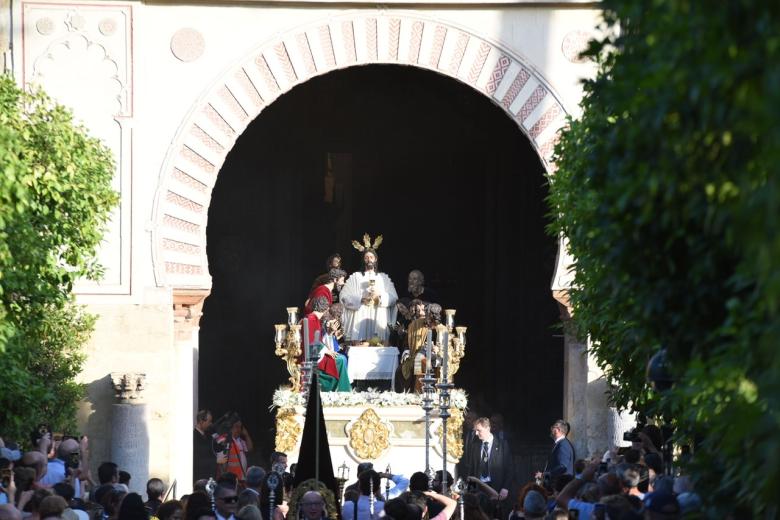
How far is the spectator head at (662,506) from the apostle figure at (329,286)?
1092 centimetres

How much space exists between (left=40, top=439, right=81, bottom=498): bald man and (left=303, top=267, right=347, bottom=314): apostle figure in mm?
6244

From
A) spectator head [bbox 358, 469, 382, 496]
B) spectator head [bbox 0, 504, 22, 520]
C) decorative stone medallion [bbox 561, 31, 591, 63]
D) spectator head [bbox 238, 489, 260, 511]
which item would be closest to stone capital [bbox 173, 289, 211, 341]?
decorative stone medallion [bbox 561, 31, 591, 63]

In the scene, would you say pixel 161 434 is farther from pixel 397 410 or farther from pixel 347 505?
pixel 347 505

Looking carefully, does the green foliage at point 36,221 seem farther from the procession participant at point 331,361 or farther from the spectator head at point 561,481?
the spectator head at point 561,481

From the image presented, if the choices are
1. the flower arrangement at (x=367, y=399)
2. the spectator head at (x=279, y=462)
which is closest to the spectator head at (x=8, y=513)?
the spectator head at (x=279, y=462)

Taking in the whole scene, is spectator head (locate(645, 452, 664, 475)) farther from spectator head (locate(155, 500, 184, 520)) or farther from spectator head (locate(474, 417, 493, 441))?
spectator head (locate(474, 417, 493, 441))

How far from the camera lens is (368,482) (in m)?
12.1

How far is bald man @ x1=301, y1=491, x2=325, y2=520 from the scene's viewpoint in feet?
33.0

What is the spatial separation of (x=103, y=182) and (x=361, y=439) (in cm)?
466

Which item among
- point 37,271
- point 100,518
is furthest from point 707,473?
point 37,271

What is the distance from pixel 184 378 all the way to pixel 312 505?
867 centimetres

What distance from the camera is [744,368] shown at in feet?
23.0

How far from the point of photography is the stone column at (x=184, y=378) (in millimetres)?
18266

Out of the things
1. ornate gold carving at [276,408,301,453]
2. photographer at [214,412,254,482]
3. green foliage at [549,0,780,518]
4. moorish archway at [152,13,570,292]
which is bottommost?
photographer at [214,412,254,482]
